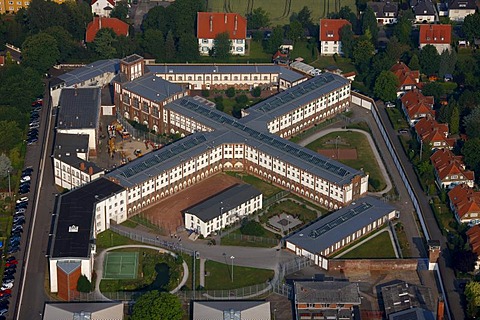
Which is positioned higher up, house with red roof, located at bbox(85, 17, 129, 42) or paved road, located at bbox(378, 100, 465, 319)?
house with red roof, located at bbox(85, 17, 129, 42)

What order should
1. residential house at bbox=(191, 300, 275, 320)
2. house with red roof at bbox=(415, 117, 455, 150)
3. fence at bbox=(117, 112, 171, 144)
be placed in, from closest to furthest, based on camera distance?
residential house at bbox=(191, 300, 275, 320), house with red roof at bbox=(415, 117, 455, 150), fence at bbox=(117, 112, 171, 144)

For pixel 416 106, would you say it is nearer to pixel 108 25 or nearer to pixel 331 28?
pixel 331 28

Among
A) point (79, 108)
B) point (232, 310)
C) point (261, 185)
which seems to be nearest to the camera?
point (232, 310)

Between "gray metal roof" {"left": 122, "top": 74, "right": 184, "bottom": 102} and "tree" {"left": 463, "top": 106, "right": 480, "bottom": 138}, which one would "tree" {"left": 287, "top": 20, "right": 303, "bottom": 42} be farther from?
"tree" {"left": 463, "top": 106, "right": 480, "bottom": 138}

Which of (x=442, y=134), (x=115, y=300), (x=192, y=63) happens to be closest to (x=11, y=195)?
(x=115, y=300)

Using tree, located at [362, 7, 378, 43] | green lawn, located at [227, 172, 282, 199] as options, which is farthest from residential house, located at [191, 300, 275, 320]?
tree, located at [362, 7, 378, 43]

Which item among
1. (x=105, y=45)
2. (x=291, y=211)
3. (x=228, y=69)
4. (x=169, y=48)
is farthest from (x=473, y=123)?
(x=105, y=45)

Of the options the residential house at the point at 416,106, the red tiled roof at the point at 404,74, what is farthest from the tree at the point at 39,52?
the residential house at the point at 416,106
